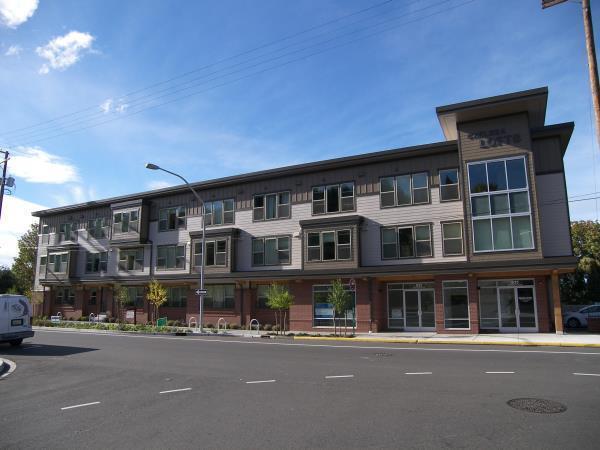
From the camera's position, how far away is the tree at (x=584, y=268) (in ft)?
142

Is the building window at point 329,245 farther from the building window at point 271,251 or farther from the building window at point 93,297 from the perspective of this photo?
the building window at point 93,297

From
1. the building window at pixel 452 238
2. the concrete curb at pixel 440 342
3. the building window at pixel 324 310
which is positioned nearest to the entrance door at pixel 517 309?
the building window at pixel 452 238

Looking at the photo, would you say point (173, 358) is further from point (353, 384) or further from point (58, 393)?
point (353, 384)

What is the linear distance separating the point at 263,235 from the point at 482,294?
14352 millimetres

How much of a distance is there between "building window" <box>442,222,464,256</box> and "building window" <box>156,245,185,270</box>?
19410mm

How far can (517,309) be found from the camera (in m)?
24.2

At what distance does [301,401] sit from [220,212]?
86.9ft

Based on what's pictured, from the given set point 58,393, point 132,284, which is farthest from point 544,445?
point 132,284

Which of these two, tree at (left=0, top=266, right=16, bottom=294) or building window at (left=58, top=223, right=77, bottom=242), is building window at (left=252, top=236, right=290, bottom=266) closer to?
building window at (left=58, top=223, right=77, bottom=242)

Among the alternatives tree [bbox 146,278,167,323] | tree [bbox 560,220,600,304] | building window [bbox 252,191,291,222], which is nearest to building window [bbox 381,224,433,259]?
building window [bbox 252,191,291,222]

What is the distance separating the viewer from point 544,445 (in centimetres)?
588

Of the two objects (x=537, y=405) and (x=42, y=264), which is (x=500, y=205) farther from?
(x=42, y=264)

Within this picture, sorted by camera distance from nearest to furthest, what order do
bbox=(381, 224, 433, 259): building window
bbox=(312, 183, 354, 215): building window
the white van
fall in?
the white van < bbox=(381, 224, 433, 259): building window < bbox=(312, 183, 354, 215): building window

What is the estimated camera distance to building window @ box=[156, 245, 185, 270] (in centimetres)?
3545
